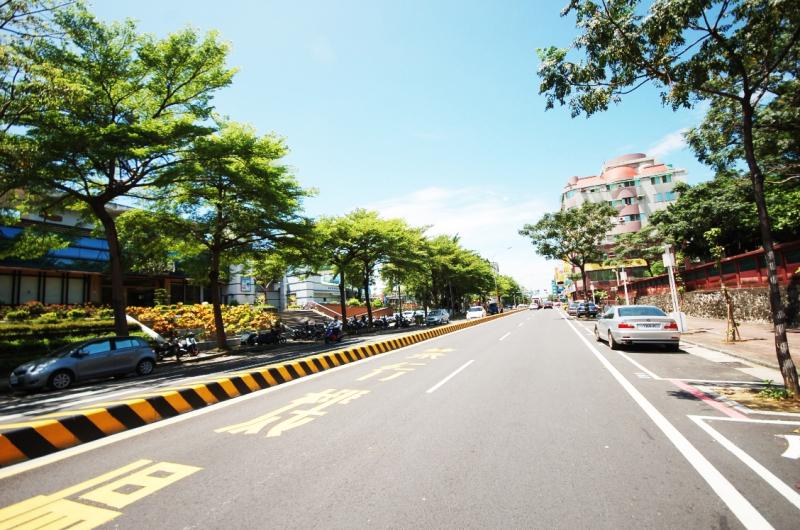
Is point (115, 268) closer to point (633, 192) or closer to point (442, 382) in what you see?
point (442, 382)

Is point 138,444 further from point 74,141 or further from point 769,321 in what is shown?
point 769,321

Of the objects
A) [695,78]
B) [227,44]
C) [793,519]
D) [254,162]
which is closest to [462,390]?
[793,519]

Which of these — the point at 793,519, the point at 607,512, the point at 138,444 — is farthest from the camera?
the point at 138,444

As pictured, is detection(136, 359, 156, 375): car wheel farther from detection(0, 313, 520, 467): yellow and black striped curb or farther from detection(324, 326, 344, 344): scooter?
detection(324, 326, 344, 344): scooter

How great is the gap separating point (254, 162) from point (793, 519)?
1842cm

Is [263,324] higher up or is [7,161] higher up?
[7,161]

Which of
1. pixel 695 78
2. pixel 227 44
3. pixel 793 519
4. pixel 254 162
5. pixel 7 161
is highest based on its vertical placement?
pixel 227 44

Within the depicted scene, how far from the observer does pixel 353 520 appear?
3.06 meters

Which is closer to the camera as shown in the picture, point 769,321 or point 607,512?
point 607,512

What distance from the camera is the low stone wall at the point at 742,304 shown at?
606 inches

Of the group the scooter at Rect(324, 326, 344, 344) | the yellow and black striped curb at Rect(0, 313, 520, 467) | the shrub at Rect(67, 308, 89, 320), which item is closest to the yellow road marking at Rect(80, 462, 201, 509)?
the yellow and black striped curb at Rect(0, 313, 520, 467)

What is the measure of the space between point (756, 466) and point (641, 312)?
10.2 meters

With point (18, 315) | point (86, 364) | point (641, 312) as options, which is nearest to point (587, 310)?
point (641, 312)

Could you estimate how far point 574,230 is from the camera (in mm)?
42000
